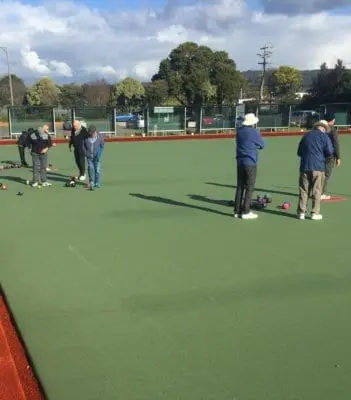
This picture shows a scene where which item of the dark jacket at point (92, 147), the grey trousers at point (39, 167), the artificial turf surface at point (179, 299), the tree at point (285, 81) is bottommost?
the artificial turf surface at point (179, 299)

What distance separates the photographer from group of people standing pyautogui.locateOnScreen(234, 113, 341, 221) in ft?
27.1

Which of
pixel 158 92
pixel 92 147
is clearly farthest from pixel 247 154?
pixel 158 92

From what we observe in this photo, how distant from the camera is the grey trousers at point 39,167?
12156 mm

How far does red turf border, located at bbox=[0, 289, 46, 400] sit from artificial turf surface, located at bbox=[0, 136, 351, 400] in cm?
9

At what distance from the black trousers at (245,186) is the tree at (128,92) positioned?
189 ft

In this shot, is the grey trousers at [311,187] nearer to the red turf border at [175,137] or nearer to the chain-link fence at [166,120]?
the red turf border at [175,137]

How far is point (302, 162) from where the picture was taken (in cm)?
842

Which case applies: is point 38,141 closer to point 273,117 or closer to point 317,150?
point 317,150

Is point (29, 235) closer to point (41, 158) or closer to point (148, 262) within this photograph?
point (148, 262)

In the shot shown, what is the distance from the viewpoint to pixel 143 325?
461 cm

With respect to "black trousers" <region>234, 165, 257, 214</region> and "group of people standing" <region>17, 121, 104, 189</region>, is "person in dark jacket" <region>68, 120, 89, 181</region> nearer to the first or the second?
"group of people standing" <region>17, 121, 104, 189</region>

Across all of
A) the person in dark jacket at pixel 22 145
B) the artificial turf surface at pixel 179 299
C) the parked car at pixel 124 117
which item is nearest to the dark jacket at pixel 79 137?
the person in dark jacket at pixel 22 145

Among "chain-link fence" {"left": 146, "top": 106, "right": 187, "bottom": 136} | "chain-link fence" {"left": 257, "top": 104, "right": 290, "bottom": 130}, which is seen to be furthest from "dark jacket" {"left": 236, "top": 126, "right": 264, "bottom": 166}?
"chain-link fence" {"left": 257, "top": 104, "right": 290, "bottom": 130}

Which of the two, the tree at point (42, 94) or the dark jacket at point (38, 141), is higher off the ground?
the tree at point (42, 94)
